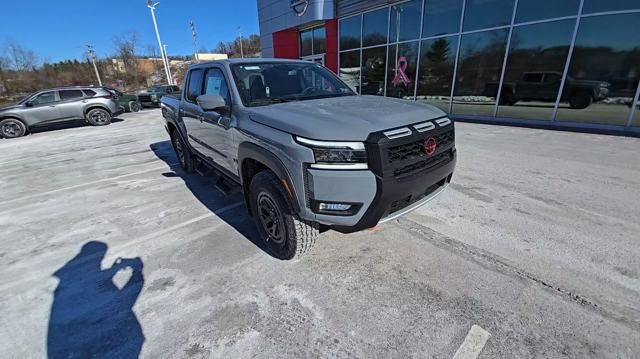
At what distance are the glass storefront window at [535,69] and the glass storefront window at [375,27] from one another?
5.37 metres

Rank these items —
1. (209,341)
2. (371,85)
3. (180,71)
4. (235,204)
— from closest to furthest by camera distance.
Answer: (209,341) < (235,204) < (371,85) < (180,71)

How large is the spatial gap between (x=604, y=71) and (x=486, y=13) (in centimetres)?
403

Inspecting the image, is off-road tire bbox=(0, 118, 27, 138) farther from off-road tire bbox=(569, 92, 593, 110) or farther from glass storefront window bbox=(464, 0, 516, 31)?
off-road tire bbox=(569, 92, 593, 110)

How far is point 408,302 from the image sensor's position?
7.27 feet

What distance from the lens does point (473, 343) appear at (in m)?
1.86

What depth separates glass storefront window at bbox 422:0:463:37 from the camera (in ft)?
35.3

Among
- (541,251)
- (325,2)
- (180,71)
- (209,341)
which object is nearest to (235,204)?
(209,341)

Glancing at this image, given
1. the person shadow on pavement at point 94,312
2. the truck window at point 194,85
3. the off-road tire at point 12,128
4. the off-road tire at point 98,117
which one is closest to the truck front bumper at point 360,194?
the person shadow on pavement at point 94,312

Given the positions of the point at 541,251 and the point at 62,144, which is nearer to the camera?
the point at 541,251

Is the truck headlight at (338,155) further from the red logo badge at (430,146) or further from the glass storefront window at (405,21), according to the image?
the glass storefront window at (405,21)

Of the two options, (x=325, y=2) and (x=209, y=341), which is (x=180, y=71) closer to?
(x=325, y=2)

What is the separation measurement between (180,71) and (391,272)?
69.9 meters

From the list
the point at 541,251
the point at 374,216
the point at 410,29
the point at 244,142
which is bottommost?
the point at 541,251

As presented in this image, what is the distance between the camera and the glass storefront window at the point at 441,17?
1075cm
